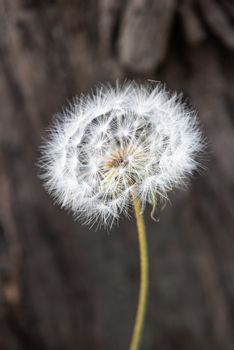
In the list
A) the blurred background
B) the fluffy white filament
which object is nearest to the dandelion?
the fluffy white filament

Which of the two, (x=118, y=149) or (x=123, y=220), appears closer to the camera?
(x=118, y=149)

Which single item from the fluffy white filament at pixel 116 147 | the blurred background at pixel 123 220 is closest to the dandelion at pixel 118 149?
the fluffy white filament at pixel 116 147

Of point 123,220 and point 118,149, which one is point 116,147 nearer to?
point 118,149

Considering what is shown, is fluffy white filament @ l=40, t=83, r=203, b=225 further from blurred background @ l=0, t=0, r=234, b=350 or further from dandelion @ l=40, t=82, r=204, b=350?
blurred background @ l=0, t=0, r=234, b=350

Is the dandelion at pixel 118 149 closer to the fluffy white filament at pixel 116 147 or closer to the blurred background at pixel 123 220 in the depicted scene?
the fluffy white filament at pixel 116 147

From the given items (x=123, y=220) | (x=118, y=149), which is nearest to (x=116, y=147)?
(x=118, y=149)

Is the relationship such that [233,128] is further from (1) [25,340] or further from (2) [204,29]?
(1) [25,340]

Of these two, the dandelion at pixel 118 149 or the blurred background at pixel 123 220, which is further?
the blurred background at pixel 123 220
